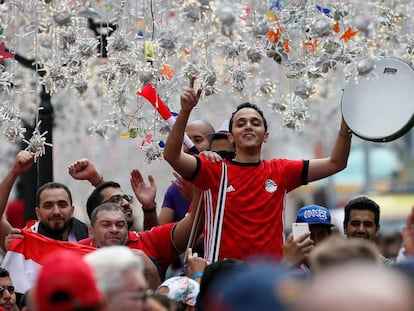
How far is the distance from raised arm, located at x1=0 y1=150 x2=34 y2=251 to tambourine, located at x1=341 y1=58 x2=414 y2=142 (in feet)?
7.12

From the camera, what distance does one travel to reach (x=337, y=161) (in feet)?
25.4

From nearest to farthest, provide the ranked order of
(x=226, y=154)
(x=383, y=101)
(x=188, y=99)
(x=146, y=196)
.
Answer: (x=188, y=99)
(x=383, y=101)
(x=226, y=154)
(x=146, y=196)

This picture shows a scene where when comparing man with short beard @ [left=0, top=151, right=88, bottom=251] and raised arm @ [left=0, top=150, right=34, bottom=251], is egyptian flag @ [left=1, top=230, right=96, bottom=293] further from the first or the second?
raised arm @ [left=0, top=150, right=34, bottom=251]

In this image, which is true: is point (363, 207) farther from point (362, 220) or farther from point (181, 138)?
point (181, 138)

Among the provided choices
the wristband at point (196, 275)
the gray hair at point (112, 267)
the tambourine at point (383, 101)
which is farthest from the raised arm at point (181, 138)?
the gray hair at point (112, 267)

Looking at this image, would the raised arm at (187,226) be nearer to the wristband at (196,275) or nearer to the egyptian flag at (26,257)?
the egyptian flag at (26,257)

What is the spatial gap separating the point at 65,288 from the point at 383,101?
4.37 m

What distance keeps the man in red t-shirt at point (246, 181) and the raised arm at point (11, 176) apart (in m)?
1.31

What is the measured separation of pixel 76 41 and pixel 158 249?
5.13 feet

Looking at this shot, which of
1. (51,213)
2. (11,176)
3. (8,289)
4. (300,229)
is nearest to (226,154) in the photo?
(51,213)

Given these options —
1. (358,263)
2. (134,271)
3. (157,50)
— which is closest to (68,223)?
(157,50)

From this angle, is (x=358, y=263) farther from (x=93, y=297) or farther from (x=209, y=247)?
(x=209, y=247)

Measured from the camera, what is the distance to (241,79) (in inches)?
338

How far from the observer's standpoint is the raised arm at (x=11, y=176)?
8.34 meters
